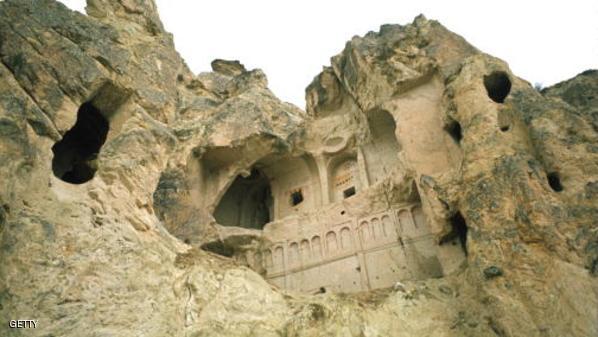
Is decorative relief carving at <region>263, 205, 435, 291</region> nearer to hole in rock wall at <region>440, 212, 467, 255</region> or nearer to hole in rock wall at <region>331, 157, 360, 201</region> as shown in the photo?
hole in rock wall at <region>440, 212, 467, 255</region>

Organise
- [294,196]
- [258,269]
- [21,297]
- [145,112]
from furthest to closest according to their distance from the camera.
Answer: [294,196] → [258,269] → [145,112] → [21,297]

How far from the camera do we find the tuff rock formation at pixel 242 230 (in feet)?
24.8

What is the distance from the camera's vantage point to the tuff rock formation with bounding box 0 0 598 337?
7.55 meters

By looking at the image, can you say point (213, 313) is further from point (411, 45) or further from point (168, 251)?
point (411, 45)

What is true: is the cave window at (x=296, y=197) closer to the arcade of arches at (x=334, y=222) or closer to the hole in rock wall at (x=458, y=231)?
the arcade of arches at (x=334, y=222)

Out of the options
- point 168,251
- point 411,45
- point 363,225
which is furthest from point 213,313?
point 411,45

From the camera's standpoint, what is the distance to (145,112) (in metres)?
11.6

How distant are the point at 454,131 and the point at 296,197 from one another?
32.4 feet

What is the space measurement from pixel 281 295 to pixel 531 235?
637 cm

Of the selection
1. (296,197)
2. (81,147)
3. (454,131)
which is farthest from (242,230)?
(454,131)

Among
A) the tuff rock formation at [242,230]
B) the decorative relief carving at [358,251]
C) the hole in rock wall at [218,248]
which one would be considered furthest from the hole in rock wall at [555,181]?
the hole in rock wall at [218,248]

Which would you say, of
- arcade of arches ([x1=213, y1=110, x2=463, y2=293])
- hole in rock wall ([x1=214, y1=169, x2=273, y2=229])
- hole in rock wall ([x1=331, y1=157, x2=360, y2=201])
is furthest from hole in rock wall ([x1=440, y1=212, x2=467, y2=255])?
hole in rock wall ([x1=214, y1=169, x2=273, y2=229])

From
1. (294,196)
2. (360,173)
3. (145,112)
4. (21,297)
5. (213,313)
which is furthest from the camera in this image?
(294,196)

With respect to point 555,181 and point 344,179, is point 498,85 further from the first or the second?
point 344,179
